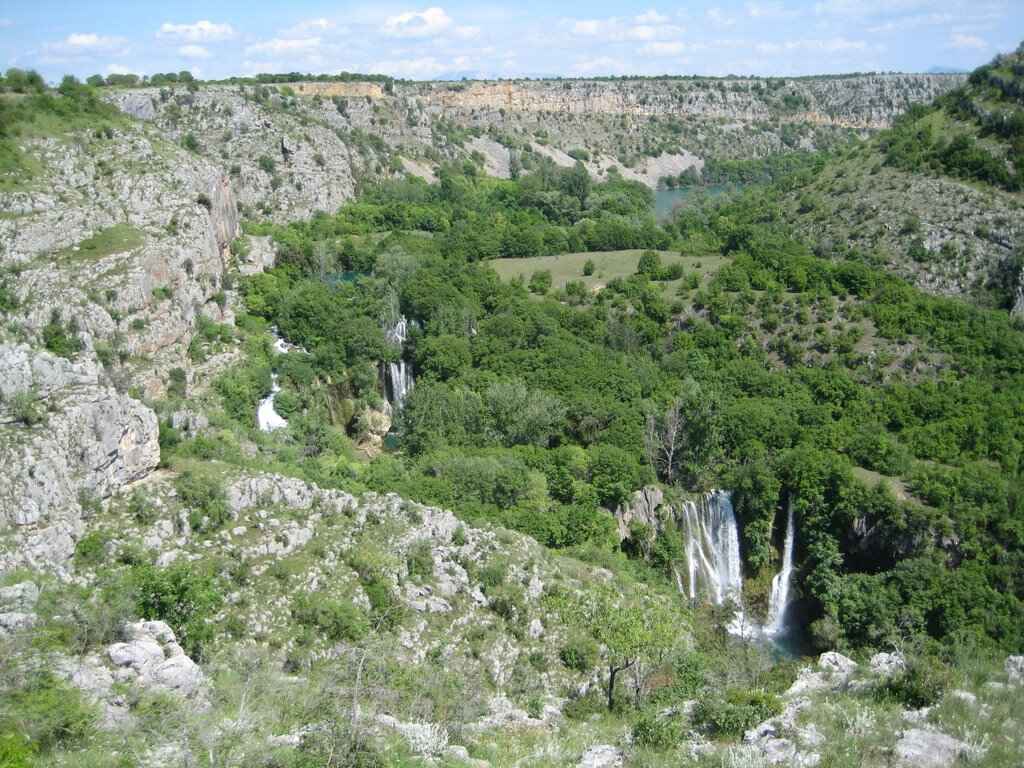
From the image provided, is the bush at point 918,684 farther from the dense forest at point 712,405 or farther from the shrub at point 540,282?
the shrub at point 540,282

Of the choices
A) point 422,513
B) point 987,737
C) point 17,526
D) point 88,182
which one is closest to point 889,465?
point 422,513

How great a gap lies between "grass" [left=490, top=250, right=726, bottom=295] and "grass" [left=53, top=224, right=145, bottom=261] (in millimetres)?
29766

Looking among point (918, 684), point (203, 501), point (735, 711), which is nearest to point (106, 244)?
point (203, 501)

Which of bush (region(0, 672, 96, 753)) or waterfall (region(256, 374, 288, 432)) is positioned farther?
waterfall (region(256, 374, 288, 432))

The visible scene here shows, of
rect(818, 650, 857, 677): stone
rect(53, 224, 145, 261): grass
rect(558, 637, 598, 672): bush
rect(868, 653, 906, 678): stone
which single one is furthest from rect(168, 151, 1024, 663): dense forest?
rect(868, 653, 906, 678): stone

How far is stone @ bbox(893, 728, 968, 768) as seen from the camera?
15.4 meters

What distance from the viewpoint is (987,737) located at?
1562 centimetres

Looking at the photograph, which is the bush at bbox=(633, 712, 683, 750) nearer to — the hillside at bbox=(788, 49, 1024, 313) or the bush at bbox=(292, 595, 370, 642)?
the bush at bbox=(292, 595, 370, 642)

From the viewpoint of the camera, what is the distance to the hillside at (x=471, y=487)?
18.6 meters

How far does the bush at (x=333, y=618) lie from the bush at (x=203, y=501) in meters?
4.28

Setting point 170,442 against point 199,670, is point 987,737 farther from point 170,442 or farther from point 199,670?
point 170,442

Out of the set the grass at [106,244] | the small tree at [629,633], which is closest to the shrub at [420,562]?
the small tree at [629,633]

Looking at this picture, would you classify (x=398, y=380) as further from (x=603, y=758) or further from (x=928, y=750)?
(x=928, y=750)

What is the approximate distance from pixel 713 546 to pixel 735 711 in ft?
77.3
